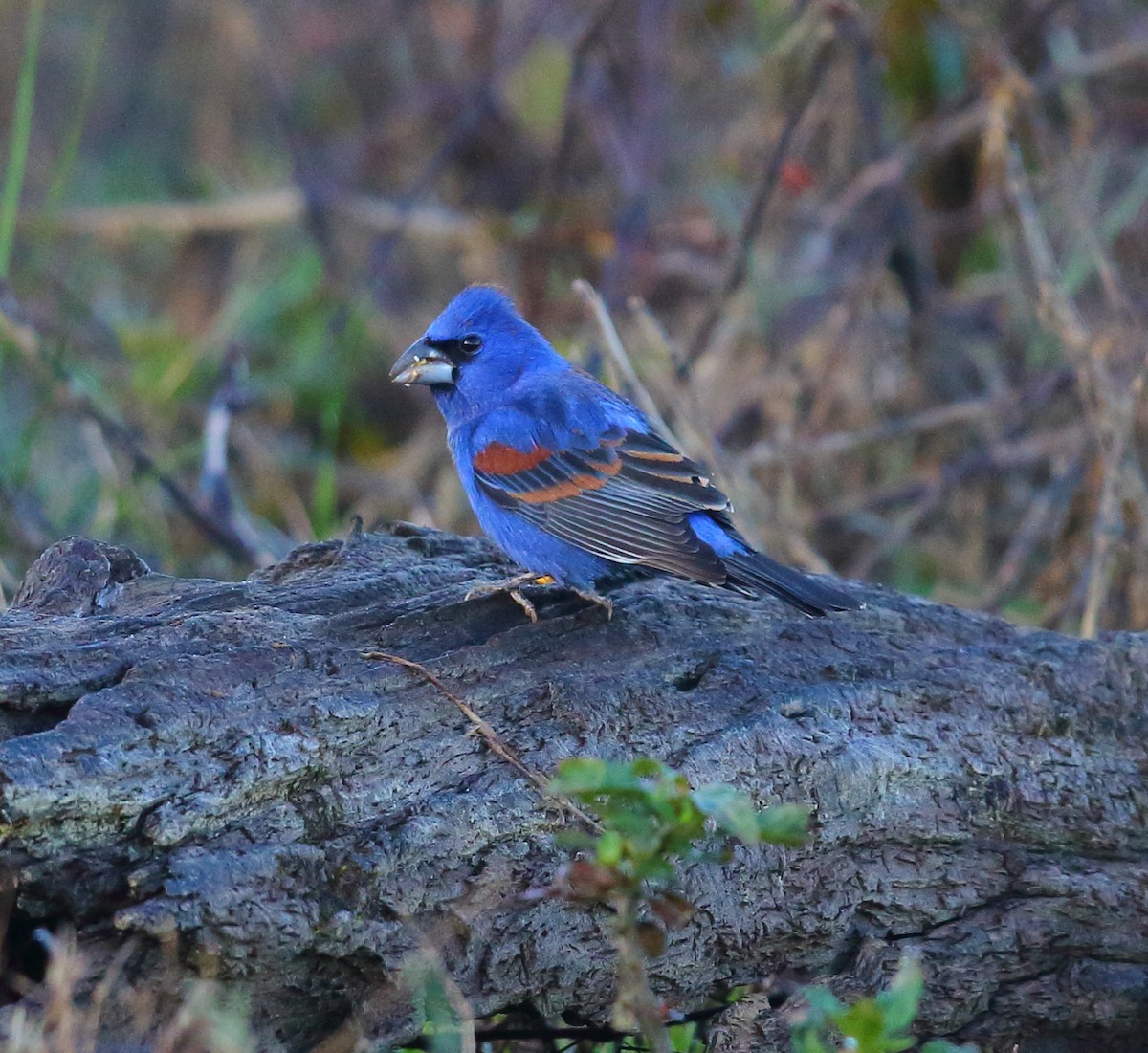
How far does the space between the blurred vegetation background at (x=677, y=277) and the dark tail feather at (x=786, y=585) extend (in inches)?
56.5

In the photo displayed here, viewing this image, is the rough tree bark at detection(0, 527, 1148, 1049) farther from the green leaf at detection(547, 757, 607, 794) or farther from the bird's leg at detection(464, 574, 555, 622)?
the green leaf at detection(547, 757, 607, 794)

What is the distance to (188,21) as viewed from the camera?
972 centimetres

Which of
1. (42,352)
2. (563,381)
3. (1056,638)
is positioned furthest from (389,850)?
(42,352)

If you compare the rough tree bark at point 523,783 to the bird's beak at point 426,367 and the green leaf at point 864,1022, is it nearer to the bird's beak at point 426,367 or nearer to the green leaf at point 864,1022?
the green leaf at point 864,1022

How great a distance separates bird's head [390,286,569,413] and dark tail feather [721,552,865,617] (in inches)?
43.1

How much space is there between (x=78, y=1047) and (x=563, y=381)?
2.44 metres

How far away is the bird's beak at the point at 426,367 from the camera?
4164 millimetres

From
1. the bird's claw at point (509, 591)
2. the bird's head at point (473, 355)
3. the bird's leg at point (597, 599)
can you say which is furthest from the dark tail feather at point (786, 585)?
the bird's head at point (473, 355)

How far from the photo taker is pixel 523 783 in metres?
2.62

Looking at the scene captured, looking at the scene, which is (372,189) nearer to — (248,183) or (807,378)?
(248,183)

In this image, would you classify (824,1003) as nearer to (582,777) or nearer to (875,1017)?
(875,1017)

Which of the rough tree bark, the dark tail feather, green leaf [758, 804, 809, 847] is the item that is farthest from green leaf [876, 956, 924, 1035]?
the dark tail feather

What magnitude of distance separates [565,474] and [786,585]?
81cm

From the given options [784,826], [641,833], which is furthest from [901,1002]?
[641,833]
